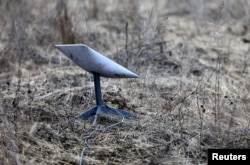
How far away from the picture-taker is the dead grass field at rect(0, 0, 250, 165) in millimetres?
3143

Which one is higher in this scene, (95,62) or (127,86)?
(95,62)

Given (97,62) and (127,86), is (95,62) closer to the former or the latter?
(97,62)

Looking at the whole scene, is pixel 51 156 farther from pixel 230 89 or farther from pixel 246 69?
pixel 246 69

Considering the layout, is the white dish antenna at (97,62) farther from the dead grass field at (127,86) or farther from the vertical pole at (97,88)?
the dead grass field at (127,86)

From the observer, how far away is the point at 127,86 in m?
4.16

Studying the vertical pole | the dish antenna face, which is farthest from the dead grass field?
the dish antenna face

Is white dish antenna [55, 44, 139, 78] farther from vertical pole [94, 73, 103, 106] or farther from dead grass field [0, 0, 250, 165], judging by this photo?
dead grass field [0, 0, 250, 165]

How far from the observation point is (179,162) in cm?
302

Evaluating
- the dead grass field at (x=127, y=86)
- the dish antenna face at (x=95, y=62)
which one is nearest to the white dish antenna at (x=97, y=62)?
the dish antenna face at (x=95, y=62)

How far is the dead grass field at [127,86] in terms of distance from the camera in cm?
314

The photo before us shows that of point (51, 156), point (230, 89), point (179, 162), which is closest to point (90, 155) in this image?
point (51, 156)

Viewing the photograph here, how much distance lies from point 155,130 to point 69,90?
90cm

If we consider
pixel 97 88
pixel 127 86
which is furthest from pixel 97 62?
pixel 127 86

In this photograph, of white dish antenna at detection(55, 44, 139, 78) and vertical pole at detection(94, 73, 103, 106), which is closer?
white dish antenna at detection(55, 44, 139, 78)
